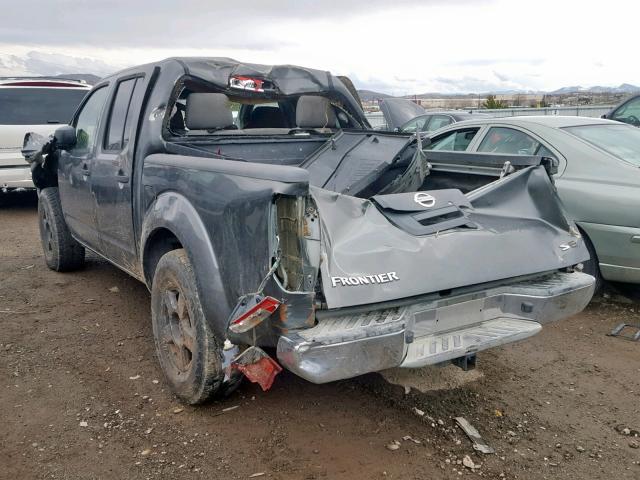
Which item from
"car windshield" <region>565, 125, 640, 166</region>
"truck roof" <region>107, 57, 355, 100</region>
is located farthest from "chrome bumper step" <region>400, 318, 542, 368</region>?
"car windshield" <region>565, 125, 640, 166</region>

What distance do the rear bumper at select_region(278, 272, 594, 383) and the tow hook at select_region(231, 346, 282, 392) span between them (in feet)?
0.44

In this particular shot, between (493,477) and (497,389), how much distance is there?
3.05 feet

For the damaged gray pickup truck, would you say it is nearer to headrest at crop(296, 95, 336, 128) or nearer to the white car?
headrest at crop(296, 95, 336, 128)

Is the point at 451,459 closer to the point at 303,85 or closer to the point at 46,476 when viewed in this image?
the point at 46,476

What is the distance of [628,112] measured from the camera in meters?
9.16

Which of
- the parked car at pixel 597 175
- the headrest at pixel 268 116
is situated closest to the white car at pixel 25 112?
the headrest at pixel 268 116

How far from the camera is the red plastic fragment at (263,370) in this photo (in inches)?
103

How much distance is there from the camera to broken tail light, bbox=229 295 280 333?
250cm

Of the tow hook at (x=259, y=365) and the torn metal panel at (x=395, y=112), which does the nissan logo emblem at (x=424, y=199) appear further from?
the torn metal panel at (x=395, y=112)

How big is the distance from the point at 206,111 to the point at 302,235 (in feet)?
5.99

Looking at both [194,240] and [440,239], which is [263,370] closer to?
[194,240]

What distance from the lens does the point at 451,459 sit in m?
2.85

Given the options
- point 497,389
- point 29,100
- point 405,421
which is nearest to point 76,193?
point 405,421

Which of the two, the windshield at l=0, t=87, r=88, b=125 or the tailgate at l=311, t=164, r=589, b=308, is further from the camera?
the windshield at l=0, t=87, r=88, b=125
